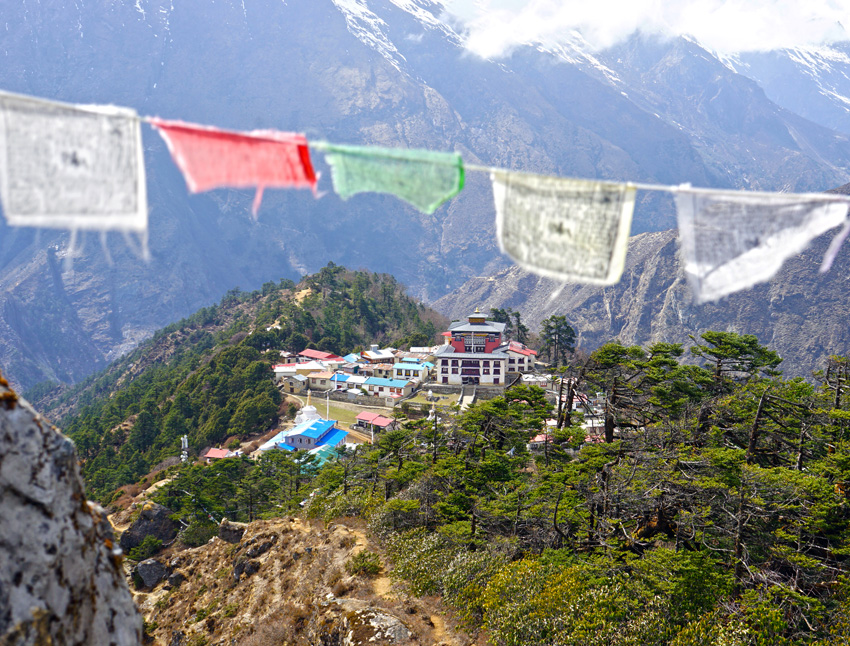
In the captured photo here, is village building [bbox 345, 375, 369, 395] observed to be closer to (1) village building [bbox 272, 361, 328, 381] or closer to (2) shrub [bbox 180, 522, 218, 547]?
(1) village building [bbox 272, 361, 328, 381]

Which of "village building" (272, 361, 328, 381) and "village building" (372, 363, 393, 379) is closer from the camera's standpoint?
"village building" (372, 363, 393, 379)

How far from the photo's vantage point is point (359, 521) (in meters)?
15.3

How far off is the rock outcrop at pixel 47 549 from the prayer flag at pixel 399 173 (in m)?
2.28

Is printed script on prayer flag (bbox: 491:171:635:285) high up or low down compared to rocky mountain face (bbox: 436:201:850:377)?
up

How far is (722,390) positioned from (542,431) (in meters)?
5.09

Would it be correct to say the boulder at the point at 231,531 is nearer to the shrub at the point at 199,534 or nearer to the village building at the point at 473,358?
the shrub at the point at 199,534

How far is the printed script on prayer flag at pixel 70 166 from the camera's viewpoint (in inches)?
120

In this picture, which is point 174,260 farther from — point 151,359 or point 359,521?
point 359,521

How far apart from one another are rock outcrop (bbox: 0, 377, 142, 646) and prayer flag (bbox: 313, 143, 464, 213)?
7.47ft

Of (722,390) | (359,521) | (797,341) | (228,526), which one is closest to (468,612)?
(359,521)

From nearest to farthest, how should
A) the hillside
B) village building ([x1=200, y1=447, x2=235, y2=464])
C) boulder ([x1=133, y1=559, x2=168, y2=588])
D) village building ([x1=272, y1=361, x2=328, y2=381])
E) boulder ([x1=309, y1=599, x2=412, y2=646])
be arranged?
boulder ([x1=309, y1=599, x2=412, y2=646]) → the hillside → boulder ([x1=133, y1=559, x2=168, y2=588]) → village building ([x1=200, y1=447, x2=235, y2=464]) → village building ([x1=272, y1=361, x2=328, y2=381])

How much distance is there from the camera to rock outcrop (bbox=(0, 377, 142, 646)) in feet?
8.18

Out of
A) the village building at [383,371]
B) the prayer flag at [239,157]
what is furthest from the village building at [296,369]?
the prayer flag at [239,157]

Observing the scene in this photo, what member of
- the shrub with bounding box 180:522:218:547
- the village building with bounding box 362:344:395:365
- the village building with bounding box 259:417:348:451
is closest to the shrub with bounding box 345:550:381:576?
the shrub with bounding box 180:522:218:547
